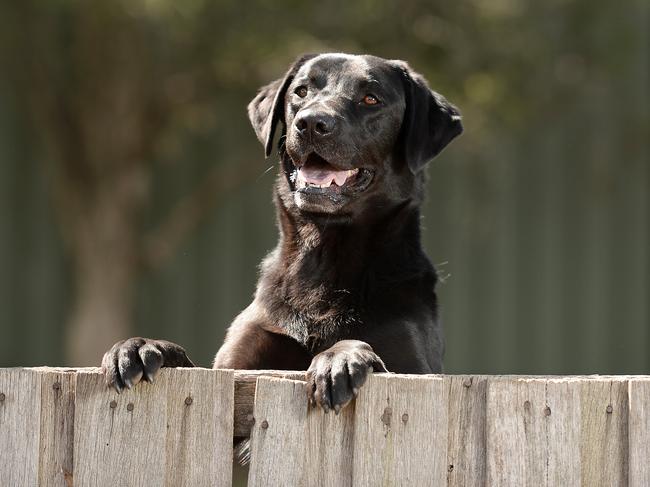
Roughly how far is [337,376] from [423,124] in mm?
1665

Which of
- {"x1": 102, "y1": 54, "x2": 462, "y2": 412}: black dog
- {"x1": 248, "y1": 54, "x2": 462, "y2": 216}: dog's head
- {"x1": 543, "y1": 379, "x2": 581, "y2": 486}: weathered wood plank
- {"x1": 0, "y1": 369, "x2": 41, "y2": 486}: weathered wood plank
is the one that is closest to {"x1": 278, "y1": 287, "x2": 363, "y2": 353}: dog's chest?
{"x1": 102, "y1": 54, "x2": 462, "y2": 412}: black dog

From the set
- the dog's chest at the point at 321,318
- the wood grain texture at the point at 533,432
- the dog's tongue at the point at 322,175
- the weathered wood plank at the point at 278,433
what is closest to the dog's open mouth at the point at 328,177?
the dog's tongue at the point at 322,175

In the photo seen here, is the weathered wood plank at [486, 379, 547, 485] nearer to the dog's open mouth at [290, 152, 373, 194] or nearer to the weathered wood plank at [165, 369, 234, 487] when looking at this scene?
the weathered wood plank at [165, 369, 234, 487]

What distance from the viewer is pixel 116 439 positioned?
3.10 meters

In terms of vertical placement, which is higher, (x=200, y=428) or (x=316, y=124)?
(x=316, y=124)

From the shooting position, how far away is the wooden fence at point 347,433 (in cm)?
308

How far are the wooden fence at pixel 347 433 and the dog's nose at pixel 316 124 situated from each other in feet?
4.20

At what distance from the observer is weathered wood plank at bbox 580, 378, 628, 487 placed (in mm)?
3096

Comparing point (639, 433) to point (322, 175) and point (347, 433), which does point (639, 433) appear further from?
point (322, 175)

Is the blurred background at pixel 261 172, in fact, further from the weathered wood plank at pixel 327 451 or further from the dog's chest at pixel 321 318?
the weathered wood plank at pixel 327 451

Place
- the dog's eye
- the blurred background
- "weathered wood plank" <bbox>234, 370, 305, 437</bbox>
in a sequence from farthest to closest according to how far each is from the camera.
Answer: the blurred background, the dog's eye, "weathered wood plank" <bbox>234, 370, 305, 437</bbox>

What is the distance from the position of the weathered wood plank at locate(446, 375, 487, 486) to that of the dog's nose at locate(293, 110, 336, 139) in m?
1.33

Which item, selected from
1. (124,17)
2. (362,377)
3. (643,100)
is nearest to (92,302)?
(124,17)

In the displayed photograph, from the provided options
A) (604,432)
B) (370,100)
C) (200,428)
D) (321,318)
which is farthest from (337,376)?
(370,100)
